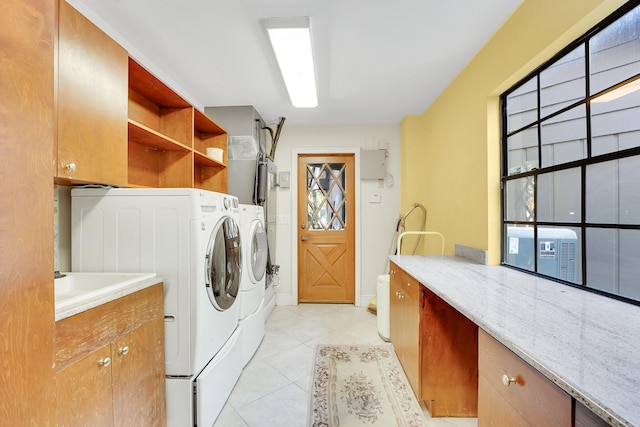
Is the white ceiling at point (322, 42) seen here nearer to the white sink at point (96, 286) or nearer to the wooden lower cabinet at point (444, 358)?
the white sink at point (96, 286)

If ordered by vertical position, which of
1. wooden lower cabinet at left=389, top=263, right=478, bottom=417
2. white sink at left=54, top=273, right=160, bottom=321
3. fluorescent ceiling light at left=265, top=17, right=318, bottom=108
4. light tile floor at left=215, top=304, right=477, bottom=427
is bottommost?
light tile floor at left=215, top=304, right=477, bottom=427

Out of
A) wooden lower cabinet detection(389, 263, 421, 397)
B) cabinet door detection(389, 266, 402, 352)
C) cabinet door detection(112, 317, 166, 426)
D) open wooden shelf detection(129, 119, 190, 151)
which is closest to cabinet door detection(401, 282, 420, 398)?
wooden lower cabinet detection(389, 263, 421, 397)

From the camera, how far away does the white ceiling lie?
4.93 feet

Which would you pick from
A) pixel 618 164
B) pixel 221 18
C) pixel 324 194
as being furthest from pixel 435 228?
pixel 221 18

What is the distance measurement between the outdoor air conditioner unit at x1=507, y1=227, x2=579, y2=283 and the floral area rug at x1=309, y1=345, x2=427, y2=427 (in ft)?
3.62

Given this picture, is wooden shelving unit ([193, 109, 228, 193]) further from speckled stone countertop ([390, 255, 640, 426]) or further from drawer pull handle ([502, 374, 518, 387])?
drawer pull handle ([502, 374, 518, 387])

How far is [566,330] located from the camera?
82 centimetres

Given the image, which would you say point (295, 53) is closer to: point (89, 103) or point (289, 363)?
point (89, 103)

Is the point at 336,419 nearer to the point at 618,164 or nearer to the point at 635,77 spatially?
the point at 618,164

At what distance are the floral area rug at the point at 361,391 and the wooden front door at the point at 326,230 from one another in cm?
129

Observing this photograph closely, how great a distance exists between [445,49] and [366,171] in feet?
5.38

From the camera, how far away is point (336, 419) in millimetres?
1506

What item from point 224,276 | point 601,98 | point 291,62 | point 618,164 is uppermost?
point 291,62

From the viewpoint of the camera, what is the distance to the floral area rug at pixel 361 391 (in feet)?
4.94
